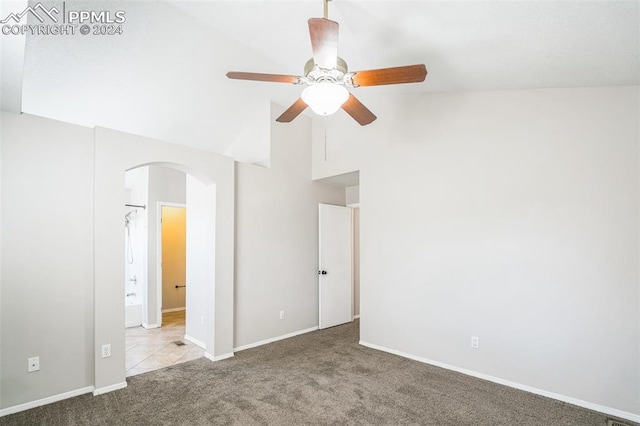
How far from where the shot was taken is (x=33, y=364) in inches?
108

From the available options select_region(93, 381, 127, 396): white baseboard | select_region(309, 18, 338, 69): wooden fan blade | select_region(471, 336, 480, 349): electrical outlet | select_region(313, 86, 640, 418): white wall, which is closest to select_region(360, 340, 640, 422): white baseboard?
select_region(313, 86, 640, 418): white wall

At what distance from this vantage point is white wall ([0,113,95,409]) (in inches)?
106

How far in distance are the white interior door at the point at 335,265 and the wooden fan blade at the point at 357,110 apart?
265cm

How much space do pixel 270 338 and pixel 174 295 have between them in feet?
10.3

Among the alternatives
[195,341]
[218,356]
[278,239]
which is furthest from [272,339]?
[278,239]

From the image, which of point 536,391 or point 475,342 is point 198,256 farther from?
point 536,391

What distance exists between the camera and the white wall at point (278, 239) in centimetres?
430

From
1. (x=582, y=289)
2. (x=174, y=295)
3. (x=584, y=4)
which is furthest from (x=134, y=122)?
(x=582, y=289)

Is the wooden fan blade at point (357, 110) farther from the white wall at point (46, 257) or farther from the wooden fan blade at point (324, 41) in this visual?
the white wall at point (46, 257)

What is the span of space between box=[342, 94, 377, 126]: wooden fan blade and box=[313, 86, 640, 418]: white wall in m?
1.47

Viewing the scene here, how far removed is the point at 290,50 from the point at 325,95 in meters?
1.58

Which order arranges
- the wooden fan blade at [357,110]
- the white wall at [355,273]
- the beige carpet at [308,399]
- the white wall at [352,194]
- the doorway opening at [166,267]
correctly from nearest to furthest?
1. the wooden fan blade at [357,110]
2. the beige carpet at [308,399]
3. the doorway opening at [166,267]
4. the white wall at [352,194]
5. the white wall at [355,273]

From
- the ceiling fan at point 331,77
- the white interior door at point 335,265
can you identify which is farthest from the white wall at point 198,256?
the ceiling fan at point 331,77

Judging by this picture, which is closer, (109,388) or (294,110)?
(294,110)
